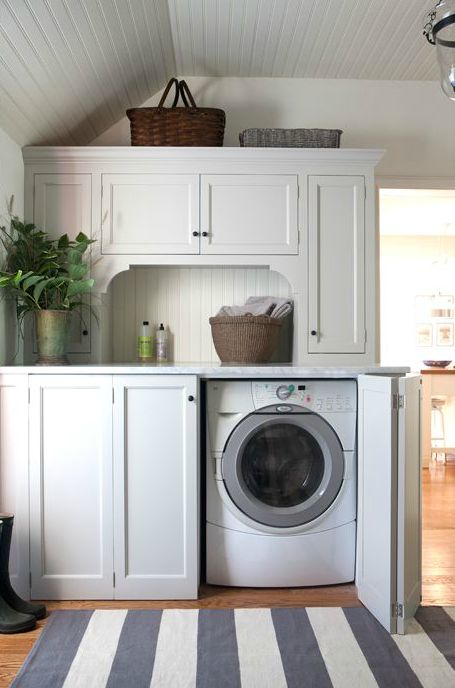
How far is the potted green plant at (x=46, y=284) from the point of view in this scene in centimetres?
275

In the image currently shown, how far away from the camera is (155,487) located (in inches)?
98.9

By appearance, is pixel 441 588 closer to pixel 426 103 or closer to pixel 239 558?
pixel 239 558

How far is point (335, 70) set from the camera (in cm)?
338

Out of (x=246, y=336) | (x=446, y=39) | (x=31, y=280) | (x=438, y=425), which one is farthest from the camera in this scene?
(x=438, y=425)

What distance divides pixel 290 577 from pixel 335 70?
2.59 m

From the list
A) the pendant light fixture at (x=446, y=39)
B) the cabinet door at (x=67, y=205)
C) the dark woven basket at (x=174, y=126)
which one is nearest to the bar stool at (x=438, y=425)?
the dark woven basket at (x=174, y=126)

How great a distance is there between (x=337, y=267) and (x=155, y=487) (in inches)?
54.2

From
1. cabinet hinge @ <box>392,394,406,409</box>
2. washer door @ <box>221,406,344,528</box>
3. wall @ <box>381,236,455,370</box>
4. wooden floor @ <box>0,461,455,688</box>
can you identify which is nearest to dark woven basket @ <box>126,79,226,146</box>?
washer door @ <box>221,406,344,528</box>

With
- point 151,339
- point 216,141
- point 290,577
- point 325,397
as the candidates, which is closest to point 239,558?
point 290,577

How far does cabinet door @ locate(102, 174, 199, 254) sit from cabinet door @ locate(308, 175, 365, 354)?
60 centimetres

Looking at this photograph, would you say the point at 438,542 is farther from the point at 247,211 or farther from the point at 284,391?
the point at 247,211

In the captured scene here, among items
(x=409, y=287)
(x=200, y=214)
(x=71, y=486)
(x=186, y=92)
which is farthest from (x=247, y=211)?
(x=409, y=287)

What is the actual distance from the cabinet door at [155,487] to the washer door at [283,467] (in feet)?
0.69

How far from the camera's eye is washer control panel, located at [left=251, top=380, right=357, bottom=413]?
2.61 meters
